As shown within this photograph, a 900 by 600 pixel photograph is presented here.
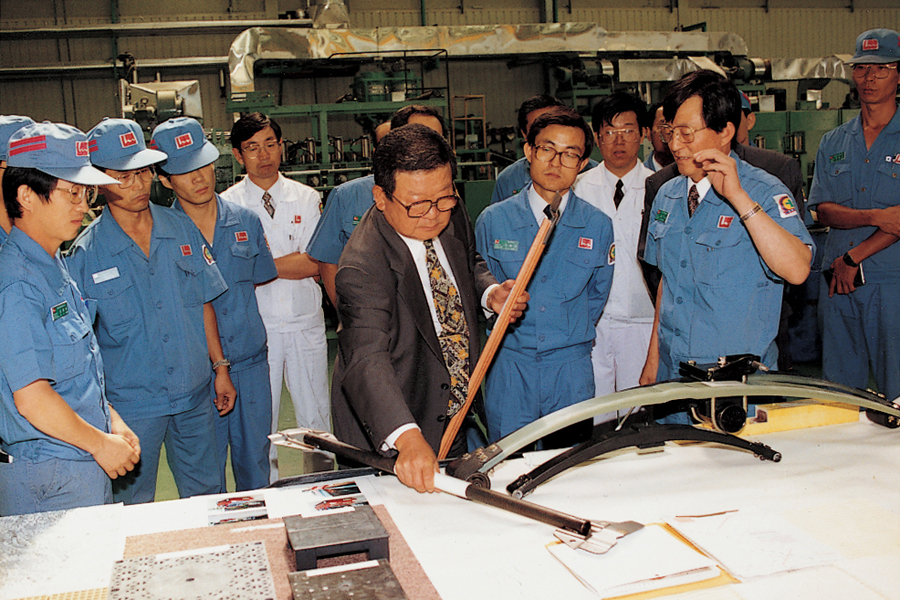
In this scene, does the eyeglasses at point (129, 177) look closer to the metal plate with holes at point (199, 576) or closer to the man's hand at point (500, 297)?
the man's hand at point (500, 297)

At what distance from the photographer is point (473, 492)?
4.06 feet

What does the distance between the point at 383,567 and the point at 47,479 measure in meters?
1.05

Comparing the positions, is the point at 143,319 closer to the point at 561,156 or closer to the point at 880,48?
the point at 561,156

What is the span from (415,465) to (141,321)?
3.97 ft

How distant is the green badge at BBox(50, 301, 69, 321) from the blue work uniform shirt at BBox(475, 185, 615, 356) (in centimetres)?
125

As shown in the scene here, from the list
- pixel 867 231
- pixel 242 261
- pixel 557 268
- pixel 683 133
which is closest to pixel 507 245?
pixel 557 268

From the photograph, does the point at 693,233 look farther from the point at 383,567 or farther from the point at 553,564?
the point at 383,567

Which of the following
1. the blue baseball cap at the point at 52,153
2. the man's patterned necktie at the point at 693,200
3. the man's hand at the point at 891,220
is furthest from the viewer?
the man's hand at the point at 891,220

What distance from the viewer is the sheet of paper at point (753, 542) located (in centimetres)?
107

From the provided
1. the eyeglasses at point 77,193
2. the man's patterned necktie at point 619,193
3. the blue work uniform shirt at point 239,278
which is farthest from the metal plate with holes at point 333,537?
the man's patterned necktie at point 619,193

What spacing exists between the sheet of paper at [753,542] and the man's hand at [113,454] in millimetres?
1272

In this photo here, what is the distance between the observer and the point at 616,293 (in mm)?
2816

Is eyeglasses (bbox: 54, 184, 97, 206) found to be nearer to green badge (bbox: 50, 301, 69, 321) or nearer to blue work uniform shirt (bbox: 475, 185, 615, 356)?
green badge (bbox: 50, 301, 69, 321)

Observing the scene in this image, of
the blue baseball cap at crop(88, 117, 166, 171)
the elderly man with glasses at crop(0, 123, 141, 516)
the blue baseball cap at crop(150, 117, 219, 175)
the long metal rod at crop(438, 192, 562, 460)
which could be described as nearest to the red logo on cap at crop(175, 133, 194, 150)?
the blue baseball cap at crop(150, 117, 219, 175)
